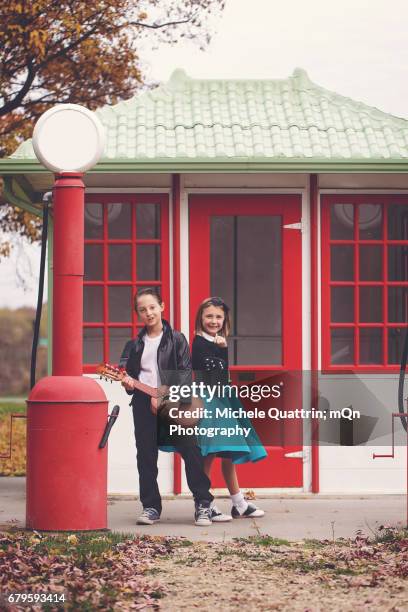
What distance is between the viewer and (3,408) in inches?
985

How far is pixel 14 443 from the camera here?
60.0 ft

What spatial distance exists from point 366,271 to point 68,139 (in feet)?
16.3

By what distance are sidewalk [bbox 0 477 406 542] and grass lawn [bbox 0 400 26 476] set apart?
Answer: 1828 mm

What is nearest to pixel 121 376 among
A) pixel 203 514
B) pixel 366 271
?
pixel 203 514

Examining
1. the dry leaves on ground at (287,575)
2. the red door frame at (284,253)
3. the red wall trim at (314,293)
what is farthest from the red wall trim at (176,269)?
the dry leaves on ground at (287,575)

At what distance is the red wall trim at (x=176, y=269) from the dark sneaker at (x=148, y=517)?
1.56m

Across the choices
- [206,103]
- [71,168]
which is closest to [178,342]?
[71,168]

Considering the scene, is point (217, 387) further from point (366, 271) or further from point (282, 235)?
point (366, 271)

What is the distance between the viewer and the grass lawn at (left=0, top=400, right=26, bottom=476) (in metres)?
14.7

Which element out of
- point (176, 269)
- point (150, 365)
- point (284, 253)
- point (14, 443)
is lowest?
point (14, 443)

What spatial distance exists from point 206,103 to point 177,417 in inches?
142

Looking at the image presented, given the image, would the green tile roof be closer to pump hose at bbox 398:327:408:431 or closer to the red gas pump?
pump hose at bbox 398:327:408:431

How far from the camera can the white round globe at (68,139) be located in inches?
346

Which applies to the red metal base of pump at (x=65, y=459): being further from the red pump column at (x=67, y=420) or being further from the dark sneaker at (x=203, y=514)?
the dark sneaker at (x=203, y=514)
